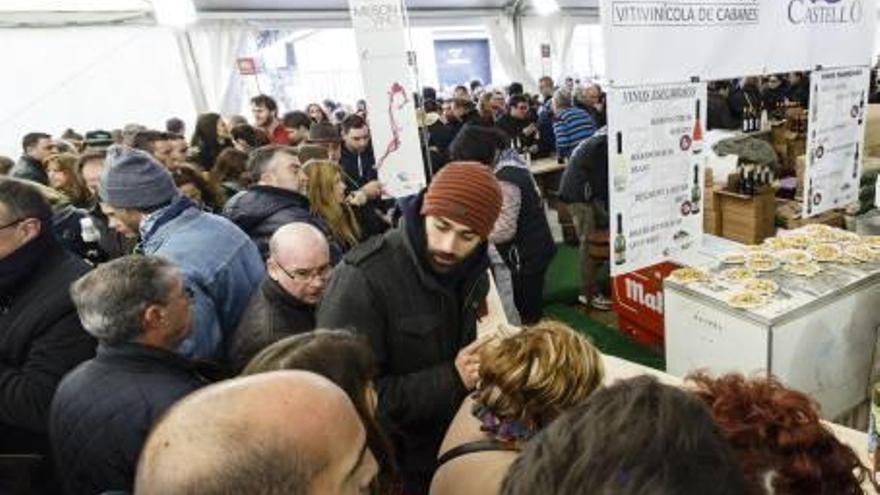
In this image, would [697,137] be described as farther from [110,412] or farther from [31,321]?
[31,321]

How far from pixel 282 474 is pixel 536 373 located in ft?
2.57

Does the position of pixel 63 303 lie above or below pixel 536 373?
above

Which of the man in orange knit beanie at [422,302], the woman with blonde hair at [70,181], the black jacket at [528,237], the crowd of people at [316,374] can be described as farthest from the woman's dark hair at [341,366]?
the woman with blonde hair at [70,181]

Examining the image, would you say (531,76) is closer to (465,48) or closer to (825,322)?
(465,48)

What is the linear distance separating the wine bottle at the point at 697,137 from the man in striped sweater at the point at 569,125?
3937 mm

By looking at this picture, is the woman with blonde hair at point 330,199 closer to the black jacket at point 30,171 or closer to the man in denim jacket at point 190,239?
the man in denim jacket at point 190,239

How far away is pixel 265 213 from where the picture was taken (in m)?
2.90

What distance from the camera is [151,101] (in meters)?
8.65

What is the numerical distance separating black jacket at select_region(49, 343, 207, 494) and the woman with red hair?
1.28 m

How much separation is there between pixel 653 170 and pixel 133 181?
206cm

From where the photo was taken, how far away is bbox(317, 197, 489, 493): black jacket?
175 centimetres

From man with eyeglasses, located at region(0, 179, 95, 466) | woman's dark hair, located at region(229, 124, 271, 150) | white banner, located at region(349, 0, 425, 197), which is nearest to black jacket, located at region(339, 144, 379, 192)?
woman's dark hair, located at region(229, 124, 271, 150)

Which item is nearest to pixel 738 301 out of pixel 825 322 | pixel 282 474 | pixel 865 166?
pixel 825 322

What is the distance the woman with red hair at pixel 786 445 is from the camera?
1.06 m
